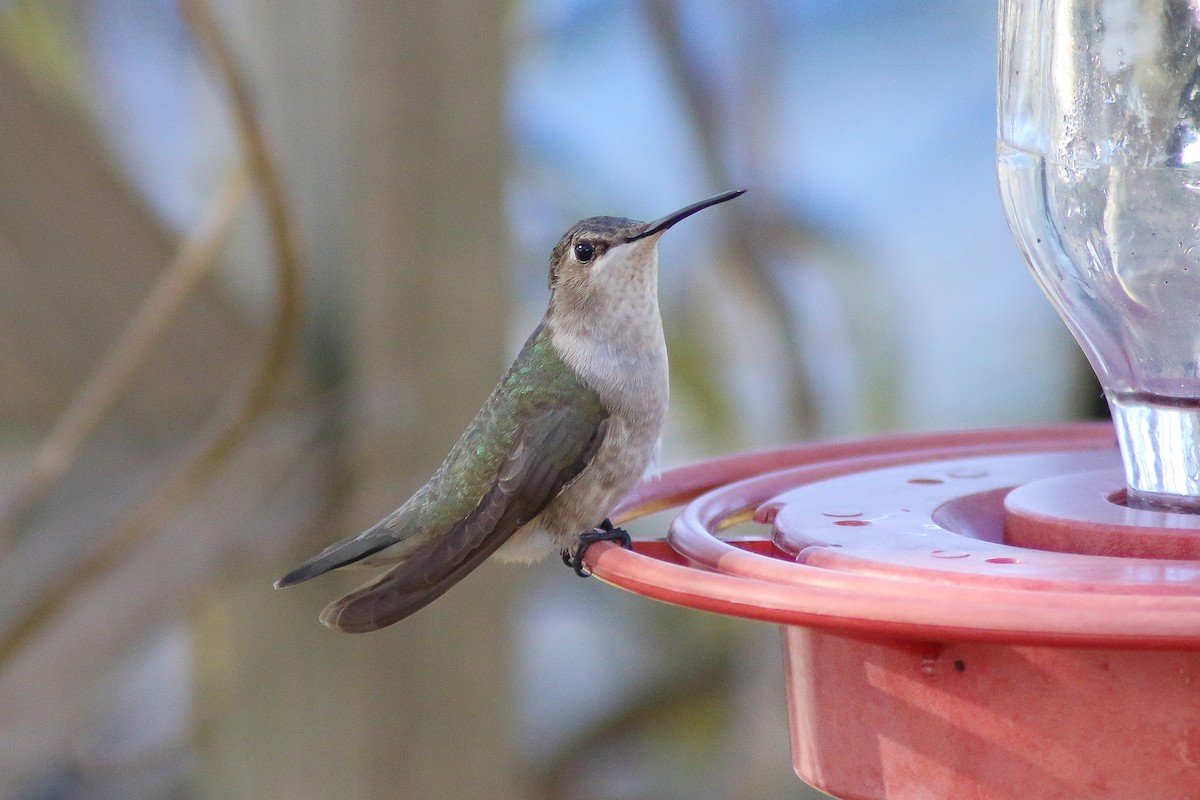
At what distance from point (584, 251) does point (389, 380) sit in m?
0.59

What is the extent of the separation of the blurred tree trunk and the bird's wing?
0.76 metres

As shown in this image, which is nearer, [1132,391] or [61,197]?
[1132,391]

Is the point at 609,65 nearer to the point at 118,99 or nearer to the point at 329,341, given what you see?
the point at 118,99

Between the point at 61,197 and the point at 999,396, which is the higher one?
the point at 61,197

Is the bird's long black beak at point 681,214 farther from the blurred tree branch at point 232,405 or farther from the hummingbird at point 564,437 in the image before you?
the blurred tree branch at point 232,405

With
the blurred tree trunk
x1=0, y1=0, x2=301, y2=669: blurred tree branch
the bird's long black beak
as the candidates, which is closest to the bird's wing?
the bird's long black beak

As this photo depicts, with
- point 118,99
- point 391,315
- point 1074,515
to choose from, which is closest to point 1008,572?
point 1074,515

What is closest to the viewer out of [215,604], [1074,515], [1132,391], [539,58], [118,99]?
[1074,515]

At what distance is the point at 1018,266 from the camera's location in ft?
17.5

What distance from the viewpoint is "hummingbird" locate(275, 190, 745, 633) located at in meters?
1.86

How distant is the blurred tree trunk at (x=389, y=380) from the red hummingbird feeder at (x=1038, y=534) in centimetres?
106

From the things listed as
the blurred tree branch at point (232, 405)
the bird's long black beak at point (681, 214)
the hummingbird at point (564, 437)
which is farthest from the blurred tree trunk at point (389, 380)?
the bird's long black beak at point (681, 214)

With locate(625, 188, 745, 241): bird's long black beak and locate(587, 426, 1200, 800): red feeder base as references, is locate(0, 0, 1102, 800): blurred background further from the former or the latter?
locate(587, 426, 1200, 800): red feeder base

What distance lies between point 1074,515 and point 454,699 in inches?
72.2
